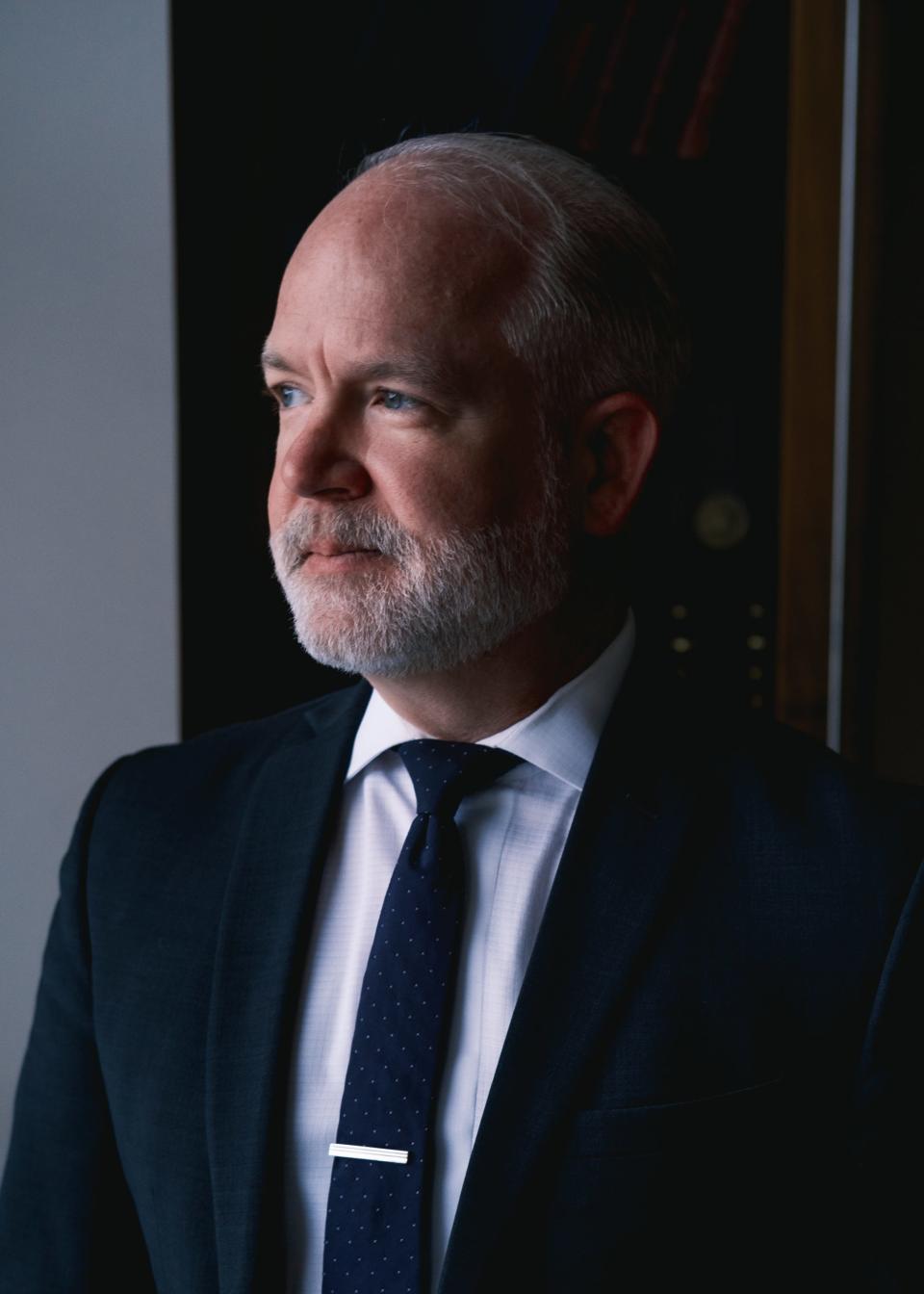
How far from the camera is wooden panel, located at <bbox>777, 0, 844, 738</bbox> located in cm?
181

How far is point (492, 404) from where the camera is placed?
105 centimetres

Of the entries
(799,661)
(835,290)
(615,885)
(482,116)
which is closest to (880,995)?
(615,885)

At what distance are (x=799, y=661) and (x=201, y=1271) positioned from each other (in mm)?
1263

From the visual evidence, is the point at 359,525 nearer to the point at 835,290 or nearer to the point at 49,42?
the point at 49,42

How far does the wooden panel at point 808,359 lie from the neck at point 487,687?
855 mm

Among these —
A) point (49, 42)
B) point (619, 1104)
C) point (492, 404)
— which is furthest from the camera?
point (49, 42)

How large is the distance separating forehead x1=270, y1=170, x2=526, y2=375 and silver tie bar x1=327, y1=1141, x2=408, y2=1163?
26.1 inches

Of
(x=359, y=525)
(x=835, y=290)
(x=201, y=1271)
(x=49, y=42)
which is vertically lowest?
(x=201, y=1271)

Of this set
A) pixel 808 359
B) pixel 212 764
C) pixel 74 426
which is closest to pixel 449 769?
pixel 212 764

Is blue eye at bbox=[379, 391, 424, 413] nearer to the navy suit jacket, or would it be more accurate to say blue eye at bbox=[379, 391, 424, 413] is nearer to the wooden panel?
the navy suit jacket

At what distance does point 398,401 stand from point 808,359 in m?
1.04

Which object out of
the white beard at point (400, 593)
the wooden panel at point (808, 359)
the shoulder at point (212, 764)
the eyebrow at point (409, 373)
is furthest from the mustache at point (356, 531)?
the wooden panel at point (808, 359)

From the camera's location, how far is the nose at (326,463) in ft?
3.36

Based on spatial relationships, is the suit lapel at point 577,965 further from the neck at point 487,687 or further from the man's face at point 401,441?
the man's face at point 401,441
